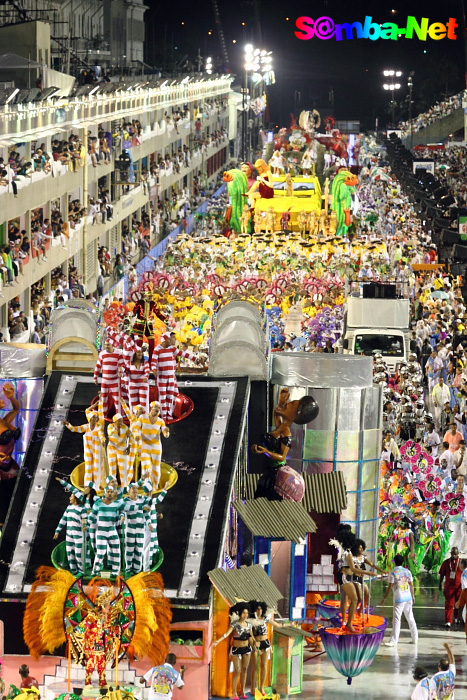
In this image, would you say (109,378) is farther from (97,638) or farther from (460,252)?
(460,252)

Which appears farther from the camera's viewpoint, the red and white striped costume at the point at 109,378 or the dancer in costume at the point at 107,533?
the red and white striped costume at the point at 109,378

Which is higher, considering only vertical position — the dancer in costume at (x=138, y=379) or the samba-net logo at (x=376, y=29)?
the samba-net logo at (x=376, y=29)

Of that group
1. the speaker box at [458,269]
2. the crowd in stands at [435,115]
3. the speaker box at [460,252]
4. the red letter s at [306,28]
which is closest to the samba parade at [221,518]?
the speaker box at [458,269]

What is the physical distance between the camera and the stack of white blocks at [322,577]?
17750mm

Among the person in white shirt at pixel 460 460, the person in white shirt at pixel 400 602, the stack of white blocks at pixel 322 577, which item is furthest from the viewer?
the person in white shirt at pixel 460 460

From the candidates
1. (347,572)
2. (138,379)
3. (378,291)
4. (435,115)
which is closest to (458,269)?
(378,291)

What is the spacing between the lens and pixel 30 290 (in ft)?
122

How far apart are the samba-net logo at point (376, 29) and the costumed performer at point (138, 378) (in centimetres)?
7291

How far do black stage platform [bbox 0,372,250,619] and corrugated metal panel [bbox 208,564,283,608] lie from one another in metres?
0.14

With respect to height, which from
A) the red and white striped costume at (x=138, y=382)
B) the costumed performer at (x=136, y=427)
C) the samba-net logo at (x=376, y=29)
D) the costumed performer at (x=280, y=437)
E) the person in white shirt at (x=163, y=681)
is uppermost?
the samba-net logo at (x=376, y=29)

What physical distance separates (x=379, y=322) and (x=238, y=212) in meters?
21.0

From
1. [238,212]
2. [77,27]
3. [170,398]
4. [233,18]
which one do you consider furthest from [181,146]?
[170,398]

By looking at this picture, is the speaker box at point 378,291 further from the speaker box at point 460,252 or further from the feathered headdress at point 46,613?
the feathered headdress at point 46,613

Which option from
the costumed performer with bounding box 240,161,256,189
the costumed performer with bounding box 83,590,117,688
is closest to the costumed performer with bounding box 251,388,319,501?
the costumed performer with bounding box 83,590,117,688
